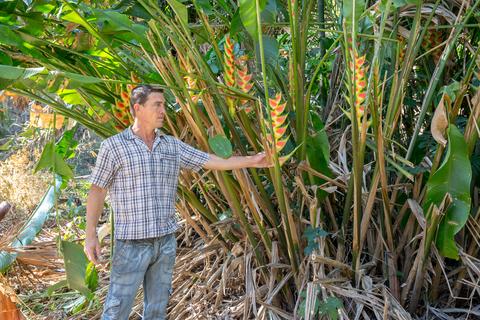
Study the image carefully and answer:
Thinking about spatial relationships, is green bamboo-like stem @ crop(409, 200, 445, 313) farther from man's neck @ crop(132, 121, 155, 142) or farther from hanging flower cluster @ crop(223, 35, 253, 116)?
man's neck @ crop(132, 121, 155, 142)

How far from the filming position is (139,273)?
2.15m

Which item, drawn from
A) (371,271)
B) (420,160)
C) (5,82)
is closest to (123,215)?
(5,82)

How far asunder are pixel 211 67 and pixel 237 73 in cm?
35

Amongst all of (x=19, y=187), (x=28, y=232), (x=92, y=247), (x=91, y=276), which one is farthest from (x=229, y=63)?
(x=19, y=187)

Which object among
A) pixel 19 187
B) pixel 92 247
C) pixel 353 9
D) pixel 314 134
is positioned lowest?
pixel 19 187

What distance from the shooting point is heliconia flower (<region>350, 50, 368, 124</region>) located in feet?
6.21

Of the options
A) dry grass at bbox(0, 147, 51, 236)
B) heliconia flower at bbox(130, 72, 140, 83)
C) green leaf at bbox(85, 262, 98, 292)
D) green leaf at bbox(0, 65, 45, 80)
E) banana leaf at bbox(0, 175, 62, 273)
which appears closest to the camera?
green leaf at bbox(0, 65, 45, 80)

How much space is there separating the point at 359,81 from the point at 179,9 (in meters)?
0.57

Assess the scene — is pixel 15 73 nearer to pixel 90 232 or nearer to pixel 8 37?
pixel 8 37

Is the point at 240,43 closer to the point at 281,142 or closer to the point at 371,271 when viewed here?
the point at 281,142

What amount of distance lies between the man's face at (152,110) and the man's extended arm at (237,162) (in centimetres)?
22

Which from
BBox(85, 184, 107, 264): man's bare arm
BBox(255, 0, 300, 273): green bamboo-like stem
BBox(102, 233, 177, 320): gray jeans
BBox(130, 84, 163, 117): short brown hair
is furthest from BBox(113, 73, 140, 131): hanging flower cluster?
BBox(255, 0, 300, 273): green bamboo-like stem

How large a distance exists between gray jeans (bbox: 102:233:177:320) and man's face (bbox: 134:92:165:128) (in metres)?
0.39

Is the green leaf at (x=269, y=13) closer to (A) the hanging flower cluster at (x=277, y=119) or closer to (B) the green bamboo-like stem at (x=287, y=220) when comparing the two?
(B) the green bamboo-like stem at (x=287, y=220)
